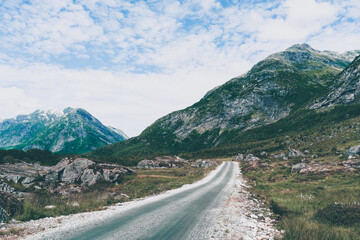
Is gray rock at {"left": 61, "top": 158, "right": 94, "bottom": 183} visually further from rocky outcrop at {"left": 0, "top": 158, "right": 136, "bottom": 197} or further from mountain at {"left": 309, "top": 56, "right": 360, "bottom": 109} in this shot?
mountain at {"left": 309, "top": 56, "right": 360, "bottom": 109}

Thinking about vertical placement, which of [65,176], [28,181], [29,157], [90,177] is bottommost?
[90,177]

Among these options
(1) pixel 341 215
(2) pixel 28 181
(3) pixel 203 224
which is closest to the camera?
(1) pixel 341 215

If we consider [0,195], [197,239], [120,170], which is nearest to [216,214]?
[197,239]

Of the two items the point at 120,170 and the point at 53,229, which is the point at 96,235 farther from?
the point at 120,170

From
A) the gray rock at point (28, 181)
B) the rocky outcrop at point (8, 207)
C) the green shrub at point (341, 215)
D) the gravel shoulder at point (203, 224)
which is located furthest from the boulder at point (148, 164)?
the green shrub at point (341, 215)

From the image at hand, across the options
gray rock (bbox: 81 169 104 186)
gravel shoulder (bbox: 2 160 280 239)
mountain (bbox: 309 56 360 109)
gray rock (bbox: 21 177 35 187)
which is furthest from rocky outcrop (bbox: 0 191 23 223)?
mountain (bbox: 309 56 360 109)

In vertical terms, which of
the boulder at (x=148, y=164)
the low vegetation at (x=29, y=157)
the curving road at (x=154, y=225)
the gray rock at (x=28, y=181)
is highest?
the low vegetation at (x=29, y=157)

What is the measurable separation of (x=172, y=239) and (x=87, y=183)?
1524 inches

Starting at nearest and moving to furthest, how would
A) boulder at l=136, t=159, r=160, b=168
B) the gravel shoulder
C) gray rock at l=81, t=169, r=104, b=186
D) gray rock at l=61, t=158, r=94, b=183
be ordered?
1. the gravel shoulder
2. gray rock at l=81, t=169, r=104, b=186
3. gray rock at l=61, t=158, r=94, b=183
4. boulder at l=136, t=159, r=160, b=168

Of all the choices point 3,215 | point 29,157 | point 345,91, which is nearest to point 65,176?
A: point 29,157

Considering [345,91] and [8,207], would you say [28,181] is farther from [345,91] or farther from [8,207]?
[345,91]

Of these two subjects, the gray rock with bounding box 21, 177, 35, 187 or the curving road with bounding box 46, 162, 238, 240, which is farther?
the gray rock with bounding box 21, 177, 35, 187

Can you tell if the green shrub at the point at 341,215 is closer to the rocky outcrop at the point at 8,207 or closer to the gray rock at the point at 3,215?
the gray rock at the point at 3,215

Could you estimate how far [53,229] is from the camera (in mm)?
8617
